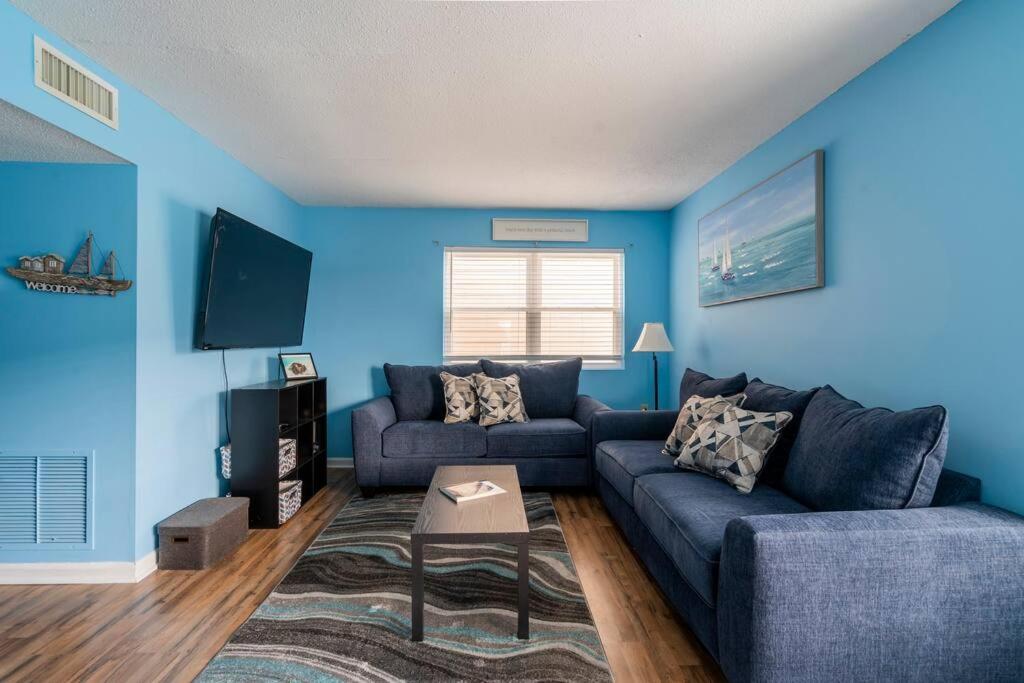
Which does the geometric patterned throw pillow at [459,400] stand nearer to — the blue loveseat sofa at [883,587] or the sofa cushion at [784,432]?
the sofa cushion at [784,432]

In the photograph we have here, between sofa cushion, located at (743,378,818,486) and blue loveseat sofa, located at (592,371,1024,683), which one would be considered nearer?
blue loveseat sofa, located at (592,371,1024,683)

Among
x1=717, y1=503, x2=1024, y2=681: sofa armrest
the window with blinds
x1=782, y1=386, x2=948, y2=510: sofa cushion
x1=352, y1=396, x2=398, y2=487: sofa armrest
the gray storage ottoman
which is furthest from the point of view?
the window with blinds

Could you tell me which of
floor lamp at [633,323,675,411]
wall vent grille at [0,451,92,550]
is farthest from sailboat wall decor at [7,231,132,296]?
floor lamp at [633,323,675,411]

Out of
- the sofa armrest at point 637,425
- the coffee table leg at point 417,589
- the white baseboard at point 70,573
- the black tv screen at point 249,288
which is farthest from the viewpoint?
the sofa armrest at point 637,425

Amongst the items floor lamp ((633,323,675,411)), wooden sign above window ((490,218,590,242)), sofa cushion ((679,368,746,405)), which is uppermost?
wooden sign above window ((490,218,590,242))

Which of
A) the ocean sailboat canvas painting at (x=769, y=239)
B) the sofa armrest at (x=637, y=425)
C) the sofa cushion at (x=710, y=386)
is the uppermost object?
the ocean sailboat canvas painting at (x=769, y=239)

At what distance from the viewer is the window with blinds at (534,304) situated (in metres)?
4.52

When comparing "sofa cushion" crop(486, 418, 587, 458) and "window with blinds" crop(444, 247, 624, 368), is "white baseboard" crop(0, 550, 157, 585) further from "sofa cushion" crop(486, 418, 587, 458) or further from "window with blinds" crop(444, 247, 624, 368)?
"window with blinds" crop(444, 247, 624, 368)

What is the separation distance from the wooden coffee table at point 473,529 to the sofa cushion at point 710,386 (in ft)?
4.78

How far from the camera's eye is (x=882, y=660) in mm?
1342

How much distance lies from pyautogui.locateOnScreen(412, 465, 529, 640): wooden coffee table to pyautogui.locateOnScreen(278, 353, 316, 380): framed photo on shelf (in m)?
2.32

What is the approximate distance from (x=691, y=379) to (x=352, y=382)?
9.60 ft

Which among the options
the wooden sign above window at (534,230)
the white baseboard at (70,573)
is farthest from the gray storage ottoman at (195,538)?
the wooden sign above window at (534,230)

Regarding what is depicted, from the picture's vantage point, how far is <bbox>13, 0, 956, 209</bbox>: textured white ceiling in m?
1.82
